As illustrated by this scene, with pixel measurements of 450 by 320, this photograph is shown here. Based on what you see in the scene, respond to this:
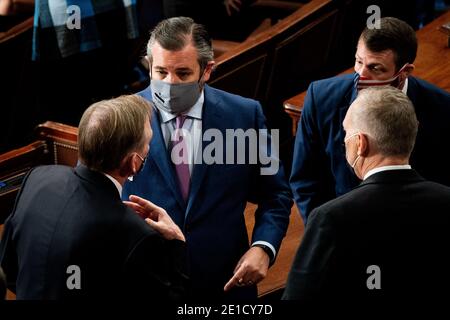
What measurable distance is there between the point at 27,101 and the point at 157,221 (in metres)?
3.26

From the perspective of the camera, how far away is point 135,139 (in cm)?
253

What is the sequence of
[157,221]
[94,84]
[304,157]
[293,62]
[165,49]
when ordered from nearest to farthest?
[157,221] < [165,49] < [304,157] < [94,84] < [293,62]

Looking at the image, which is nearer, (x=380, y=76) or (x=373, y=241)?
(x=373, y=241)

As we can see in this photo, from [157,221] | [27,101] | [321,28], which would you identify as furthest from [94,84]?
[157,221]

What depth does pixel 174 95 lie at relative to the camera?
9.62ft

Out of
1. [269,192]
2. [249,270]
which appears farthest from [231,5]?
[249,270]

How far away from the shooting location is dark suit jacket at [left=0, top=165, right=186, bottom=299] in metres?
2.39

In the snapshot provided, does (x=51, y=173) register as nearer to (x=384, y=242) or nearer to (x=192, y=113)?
(x=192, y=113)

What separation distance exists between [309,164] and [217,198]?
43cm

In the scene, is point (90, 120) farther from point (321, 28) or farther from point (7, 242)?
point (321, 28)

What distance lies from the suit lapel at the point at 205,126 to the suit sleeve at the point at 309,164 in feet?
1.21

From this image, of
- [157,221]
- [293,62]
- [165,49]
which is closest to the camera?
[157,221]

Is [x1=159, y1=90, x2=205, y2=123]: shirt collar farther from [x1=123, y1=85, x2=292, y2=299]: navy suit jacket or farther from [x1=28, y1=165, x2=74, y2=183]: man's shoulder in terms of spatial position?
[x1=28, y1=165, x2=74, y2=183]: man's shoulder

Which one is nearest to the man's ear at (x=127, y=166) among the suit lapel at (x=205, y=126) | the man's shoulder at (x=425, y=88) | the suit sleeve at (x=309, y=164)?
the suit lapel at (x=205, y=126)
